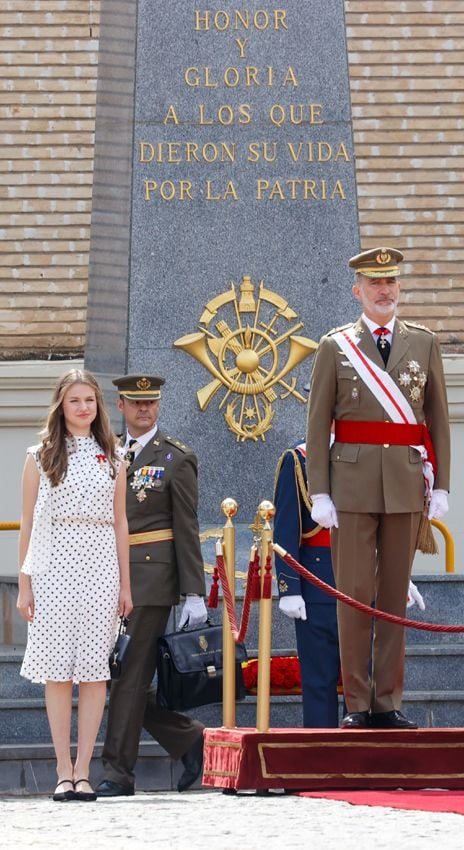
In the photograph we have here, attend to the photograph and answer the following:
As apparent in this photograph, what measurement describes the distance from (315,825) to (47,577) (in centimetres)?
167

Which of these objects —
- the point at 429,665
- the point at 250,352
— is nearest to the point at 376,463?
the point at 429,665

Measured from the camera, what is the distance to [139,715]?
832 cm

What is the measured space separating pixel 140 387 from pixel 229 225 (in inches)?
84.2

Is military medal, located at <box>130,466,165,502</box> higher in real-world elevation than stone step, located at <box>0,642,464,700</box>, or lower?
higher

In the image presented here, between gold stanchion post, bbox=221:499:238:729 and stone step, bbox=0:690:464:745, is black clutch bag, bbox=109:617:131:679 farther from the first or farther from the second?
stone step, bbox=0:690:464:745

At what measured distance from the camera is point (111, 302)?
426 inches

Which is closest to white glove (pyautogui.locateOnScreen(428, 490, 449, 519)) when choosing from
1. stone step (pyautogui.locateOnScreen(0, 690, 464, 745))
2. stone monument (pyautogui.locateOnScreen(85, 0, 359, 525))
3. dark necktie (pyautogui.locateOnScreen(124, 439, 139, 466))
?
dark necktie (pyautogui.locateOnScreen(124, 439, 139, 466))

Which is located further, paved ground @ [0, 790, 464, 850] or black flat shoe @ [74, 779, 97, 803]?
black flat shoe @ [74, 779, 97, 803]

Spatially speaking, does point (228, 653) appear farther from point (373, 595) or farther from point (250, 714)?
point (250, 714)

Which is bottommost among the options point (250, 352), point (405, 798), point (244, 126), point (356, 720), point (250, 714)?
point (405, 798)

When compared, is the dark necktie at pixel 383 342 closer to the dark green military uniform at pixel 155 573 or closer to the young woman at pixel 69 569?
the young woman at pixel 69 569

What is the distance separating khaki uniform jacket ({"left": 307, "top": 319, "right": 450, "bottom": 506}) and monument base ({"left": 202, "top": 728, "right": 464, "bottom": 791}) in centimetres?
85

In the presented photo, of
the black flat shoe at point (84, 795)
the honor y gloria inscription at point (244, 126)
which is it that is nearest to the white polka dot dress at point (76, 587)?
A: the black flat shoe at point (84, 795)

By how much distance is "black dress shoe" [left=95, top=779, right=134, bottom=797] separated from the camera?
26.7 feet
